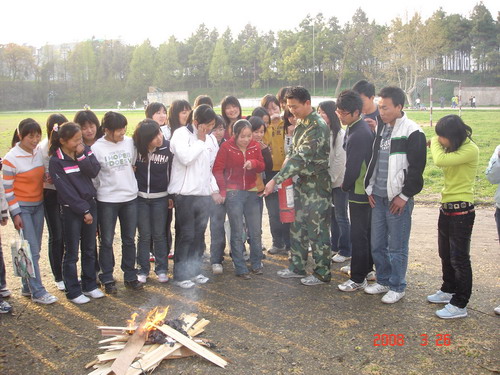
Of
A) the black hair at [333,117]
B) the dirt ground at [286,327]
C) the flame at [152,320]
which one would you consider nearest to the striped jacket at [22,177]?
the dirt ground at [286,327]

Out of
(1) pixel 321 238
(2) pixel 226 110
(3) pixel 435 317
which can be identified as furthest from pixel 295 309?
(2) pixel 226 110

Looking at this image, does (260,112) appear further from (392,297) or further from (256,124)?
(392,297)

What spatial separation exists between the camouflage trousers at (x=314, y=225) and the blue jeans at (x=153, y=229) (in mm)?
1504

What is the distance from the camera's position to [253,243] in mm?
5562

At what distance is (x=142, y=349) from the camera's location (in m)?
3.66

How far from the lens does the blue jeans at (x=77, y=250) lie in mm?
4691

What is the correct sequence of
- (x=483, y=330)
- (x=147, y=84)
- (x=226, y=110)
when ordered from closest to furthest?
(x=483, y=330) → (x=226, y=110) → (x=147, y=84)

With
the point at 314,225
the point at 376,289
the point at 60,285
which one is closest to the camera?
the point at 376,289

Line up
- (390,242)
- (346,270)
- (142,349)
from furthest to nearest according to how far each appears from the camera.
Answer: (346,270), (390,242), (142,349)

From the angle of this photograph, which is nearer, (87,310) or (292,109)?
(87,310)

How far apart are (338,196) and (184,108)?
2.24 meters

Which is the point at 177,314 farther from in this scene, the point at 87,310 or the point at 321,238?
the point at 321,238

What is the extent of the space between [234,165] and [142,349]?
2451 mm

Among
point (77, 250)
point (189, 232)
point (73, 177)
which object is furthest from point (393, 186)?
point (77, 250)
